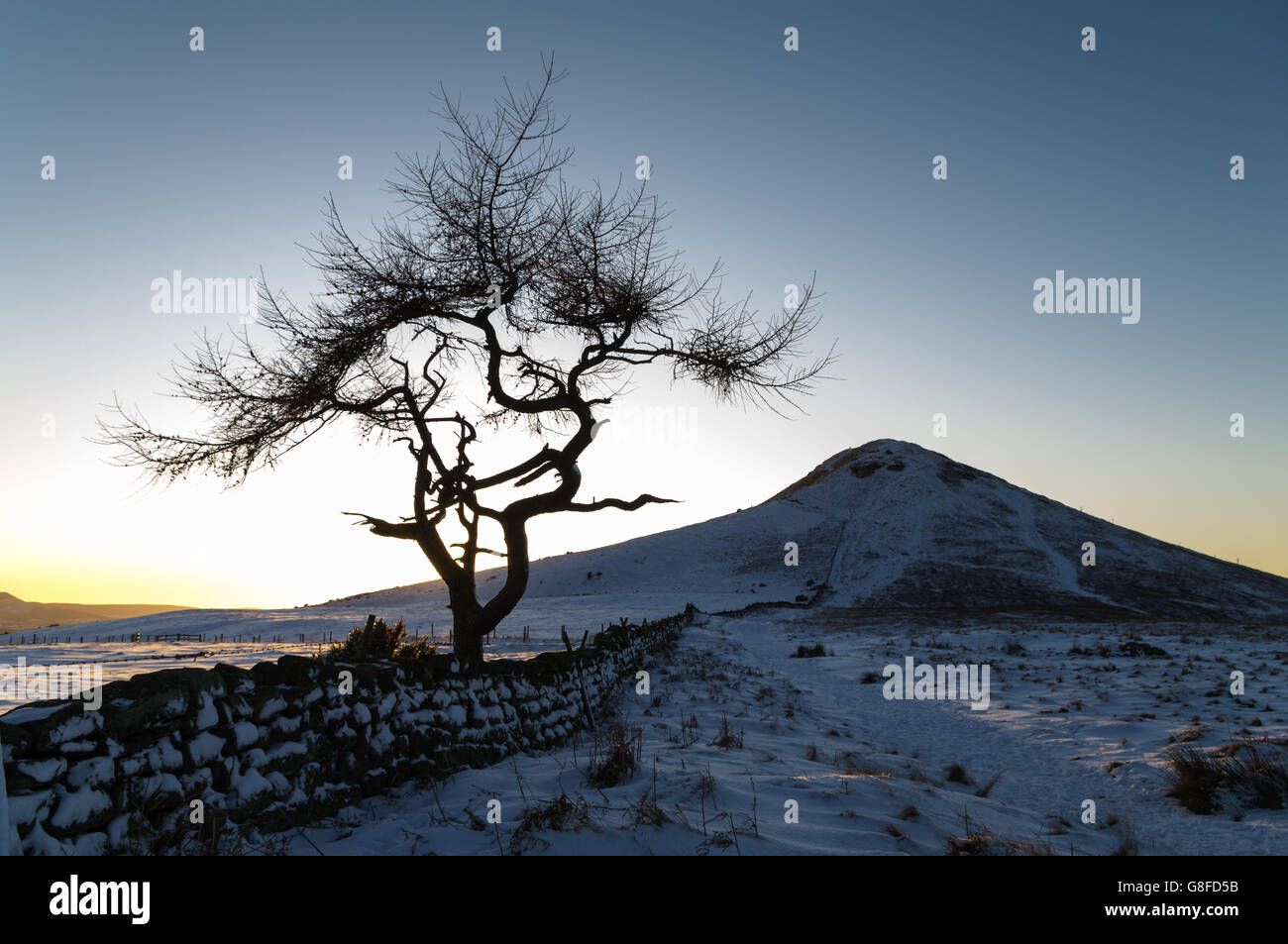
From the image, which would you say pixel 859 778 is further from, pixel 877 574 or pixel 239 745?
pixel 877 574

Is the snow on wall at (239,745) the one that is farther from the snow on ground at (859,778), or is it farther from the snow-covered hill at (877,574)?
the snow-covered hill at (877,574)

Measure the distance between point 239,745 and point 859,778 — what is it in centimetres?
586

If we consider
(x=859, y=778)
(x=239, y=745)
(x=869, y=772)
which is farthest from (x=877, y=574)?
(x=239, y=745)

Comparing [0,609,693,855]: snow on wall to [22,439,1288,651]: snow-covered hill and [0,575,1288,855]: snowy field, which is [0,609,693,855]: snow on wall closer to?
[0,575,1288,855]: snowy field

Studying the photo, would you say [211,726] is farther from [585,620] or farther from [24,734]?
[585,620]

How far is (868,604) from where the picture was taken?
6975cm

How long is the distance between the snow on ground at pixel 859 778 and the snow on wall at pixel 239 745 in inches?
13.7

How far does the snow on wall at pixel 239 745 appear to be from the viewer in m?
3.85

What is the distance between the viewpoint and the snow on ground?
5.16m

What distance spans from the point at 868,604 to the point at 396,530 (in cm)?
6469

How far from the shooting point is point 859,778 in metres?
7.55

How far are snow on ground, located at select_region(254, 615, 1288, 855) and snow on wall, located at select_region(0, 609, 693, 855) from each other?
1.14 feet
